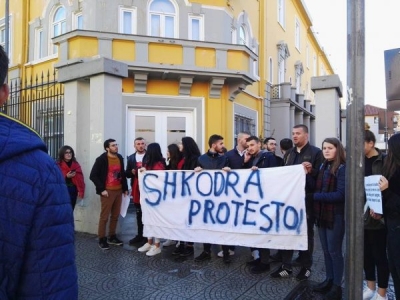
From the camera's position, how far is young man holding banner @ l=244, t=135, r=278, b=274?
5.07 meters

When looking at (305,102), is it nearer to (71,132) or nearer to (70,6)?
(70,6)

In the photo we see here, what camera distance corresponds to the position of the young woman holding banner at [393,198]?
340cm

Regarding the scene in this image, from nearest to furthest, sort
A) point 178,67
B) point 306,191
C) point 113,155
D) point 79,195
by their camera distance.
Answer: point 306,191 → point 113,155 → point 79,195 → point 178,67

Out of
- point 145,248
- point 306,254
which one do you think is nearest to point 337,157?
point 306,254

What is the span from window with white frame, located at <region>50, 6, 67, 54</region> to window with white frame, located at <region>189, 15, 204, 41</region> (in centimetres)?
505

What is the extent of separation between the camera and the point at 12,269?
1.45m

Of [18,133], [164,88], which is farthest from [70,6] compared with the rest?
[18,133]

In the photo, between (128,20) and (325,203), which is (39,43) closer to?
(128,20)

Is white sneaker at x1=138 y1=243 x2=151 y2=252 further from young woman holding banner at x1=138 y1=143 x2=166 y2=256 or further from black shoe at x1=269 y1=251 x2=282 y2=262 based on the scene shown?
black shoe at x1=269 y1=251 x2=282 y2=262

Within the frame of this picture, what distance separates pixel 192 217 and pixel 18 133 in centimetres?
422

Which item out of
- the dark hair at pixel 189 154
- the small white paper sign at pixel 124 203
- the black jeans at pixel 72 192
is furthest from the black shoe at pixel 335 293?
the black jeans at pixel 72 192

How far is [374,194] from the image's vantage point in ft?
11.1

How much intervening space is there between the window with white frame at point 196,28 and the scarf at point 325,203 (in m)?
10.2

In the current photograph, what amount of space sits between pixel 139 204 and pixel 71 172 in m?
1.47
